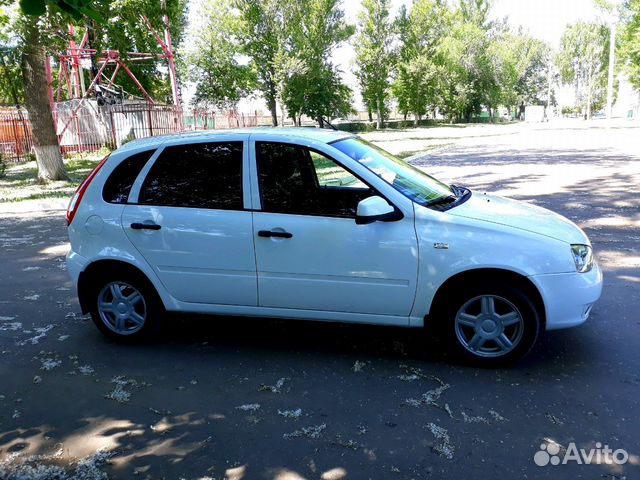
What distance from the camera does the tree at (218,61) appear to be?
49519 mm

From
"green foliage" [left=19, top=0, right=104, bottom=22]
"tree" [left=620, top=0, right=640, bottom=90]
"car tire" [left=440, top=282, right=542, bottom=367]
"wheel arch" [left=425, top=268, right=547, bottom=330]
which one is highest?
"tree" [left=620, top=0, right=640, bottom=90]

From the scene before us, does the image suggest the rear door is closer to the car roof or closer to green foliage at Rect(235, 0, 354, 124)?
the car roof

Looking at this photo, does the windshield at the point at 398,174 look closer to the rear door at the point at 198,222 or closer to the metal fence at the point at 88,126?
the rear door at the point at 198,222

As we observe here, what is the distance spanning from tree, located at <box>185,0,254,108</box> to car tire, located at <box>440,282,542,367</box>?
157 ft

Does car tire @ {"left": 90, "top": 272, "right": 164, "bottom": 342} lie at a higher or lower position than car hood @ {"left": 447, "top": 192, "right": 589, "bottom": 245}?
lower

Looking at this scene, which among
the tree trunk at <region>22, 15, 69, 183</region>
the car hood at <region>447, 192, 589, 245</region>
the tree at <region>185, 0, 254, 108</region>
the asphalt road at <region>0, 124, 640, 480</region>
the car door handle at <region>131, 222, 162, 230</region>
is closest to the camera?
the asphalt road at <region>0, 124, 640, 480</region>

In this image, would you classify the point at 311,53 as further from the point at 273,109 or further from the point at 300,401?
the point at 300,401

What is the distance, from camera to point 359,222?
390cm

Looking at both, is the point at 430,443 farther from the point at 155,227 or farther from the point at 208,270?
the point at 155,227

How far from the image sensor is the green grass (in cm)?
1432

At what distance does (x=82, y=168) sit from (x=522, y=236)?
20.7 meters

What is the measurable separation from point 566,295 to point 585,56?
89488 millimetres

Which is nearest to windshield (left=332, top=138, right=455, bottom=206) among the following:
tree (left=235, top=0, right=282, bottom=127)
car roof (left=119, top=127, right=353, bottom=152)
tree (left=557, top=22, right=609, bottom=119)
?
car roof (left=119, top=127, right=353, bottom=152)

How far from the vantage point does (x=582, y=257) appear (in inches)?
152
